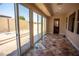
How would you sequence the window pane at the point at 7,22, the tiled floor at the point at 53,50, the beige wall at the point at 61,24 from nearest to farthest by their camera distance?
the window pane at the point at 7,22
the tiled floor at the point at 53,50
the beige wall at the point at 61,24

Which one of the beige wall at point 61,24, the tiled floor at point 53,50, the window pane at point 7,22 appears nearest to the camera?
the window pane at point 7,22

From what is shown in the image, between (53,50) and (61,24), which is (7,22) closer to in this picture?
(53,50)

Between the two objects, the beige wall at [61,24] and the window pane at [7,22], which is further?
the beige wall at [61,24]

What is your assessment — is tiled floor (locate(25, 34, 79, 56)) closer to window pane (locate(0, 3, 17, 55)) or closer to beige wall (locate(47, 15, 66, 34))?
window pane (locate(0, 3, 17, 55))

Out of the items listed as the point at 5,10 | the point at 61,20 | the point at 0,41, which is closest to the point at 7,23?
the point at 5,10

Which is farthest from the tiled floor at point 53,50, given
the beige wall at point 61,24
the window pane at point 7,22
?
the beige wall at point 61,24

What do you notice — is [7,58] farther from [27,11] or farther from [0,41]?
[27,11]

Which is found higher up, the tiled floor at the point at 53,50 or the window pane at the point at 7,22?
the window pane at the point at 7,22

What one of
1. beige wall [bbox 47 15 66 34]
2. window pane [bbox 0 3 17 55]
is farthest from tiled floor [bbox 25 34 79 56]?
beige wall [bbox 47 15 66 34]

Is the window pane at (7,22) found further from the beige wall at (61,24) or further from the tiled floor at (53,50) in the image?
the beige wall at (61,24)

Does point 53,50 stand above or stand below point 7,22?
below

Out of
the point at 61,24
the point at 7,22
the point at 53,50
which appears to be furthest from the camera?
the point at 61,24

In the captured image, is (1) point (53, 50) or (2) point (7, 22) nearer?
(2) point (7, 22)

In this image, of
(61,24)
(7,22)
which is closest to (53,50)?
(7,22)
